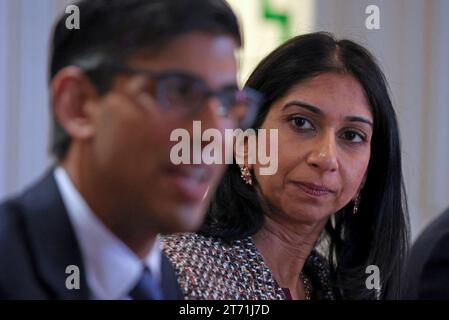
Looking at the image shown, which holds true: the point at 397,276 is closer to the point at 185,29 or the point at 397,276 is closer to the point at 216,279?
the point at 216,279

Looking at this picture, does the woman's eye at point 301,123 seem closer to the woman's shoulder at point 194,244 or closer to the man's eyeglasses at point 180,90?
the woman's shoulder at point 194,244

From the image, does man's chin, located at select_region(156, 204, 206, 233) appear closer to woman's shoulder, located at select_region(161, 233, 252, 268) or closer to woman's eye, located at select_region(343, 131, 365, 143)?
woman's shoulder, located at select_region(161, 233, 252, 268)

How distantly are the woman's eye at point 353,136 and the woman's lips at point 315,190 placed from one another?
0.23 feet

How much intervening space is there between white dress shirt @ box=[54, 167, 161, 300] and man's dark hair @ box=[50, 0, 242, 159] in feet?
0.15

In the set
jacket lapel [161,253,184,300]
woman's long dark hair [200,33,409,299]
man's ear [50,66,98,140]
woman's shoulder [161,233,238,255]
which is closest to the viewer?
man's ear [50,66,98,140]

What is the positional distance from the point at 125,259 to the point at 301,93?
40 centimetres

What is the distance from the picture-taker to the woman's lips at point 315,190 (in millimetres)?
1126

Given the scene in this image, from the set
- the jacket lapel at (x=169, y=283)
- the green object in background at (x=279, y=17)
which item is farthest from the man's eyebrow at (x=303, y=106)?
the jacket lapel at (x=169, y=283)

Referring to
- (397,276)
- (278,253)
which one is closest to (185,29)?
(278,253)

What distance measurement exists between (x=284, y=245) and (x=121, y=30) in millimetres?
468

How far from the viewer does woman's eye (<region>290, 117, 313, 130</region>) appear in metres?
1.13

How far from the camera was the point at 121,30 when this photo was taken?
830 mm

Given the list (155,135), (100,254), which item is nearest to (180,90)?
(155,135)

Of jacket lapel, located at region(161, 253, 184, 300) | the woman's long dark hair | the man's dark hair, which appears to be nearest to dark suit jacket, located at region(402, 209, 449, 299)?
the woman's long dark hair
